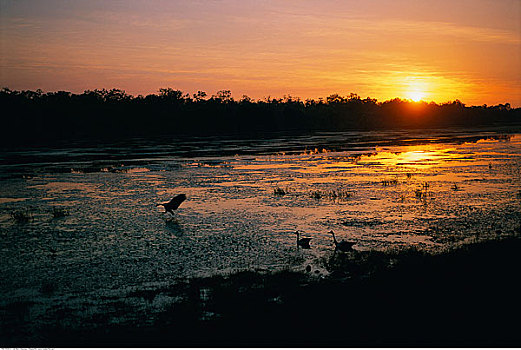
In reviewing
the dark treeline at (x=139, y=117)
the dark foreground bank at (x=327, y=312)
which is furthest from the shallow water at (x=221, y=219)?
the dark treeline at (x=139, y=117)

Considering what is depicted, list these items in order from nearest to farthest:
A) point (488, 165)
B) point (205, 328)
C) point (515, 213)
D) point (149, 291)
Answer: point (205, 328) < point (149, 291) < point (515, 213) < point (488, 165)

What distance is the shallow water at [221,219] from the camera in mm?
9789

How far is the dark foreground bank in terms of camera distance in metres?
5.73

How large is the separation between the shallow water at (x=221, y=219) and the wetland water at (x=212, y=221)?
0.13 feet

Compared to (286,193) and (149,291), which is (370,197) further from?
(149,291)

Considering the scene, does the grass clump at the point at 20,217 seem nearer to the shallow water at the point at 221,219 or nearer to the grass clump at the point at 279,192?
the shallow water at the point at 221,219

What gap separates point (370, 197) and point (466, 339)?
472 inches

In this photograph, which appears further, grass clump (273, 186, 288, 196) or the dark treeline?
the dark treeline

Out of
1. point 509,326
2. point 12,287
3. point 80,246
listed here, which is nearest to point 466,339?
point 509,326

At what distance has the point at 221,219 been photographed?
14.2 meters

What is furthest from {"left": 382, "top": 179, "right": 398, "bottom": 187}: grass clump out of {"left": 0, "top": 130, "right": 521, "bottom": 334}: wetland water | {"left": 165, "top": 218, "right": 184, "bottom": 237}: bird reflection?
{"left": 165, "top": 218, "right": 184, "bottom": 237}: bird reflection

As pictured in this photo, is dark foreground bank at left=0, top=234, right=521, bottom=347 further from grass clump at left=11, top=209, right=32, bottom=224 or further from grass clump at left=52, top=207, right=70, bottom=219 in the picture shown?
grass clump at left=52, top=207, right=70, bottom=219

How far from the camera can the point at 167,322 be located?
6656 millimetres

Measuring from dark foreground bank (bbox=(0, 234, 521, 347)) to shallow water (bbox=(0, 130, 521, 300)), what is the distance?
109 cm
